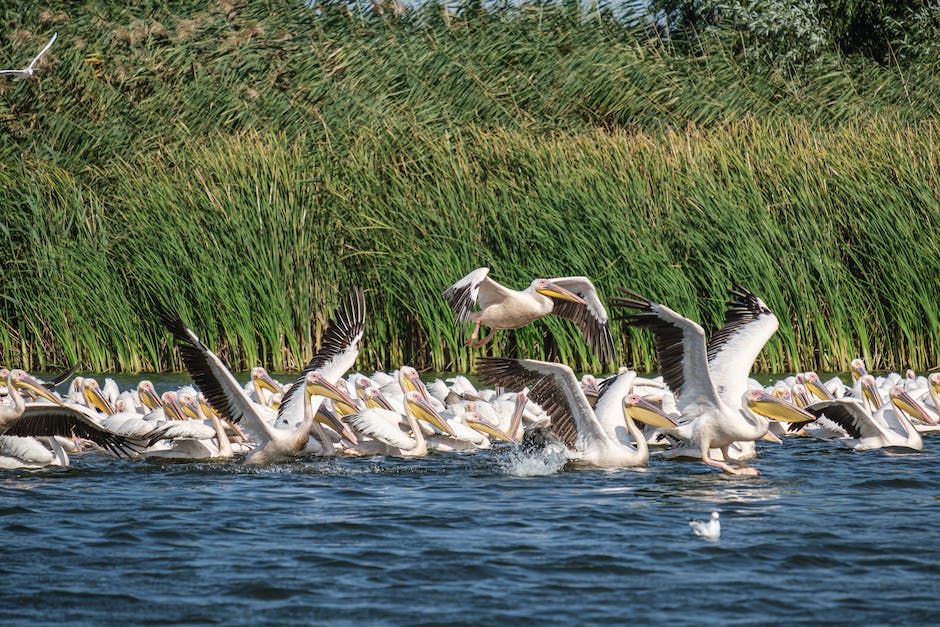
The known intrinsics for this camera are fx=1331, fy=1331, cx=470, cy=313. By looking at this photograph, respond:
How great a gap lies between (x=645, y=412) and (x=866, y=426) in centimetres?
151

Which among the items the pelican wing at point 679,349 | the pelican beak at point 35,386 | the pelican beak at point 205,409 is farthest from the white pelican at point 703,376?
the pelican beak at point 35,386

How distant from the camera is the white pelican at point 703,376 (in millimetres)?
7492

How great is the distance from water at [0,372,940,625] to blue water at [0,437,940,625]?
2 centimetres

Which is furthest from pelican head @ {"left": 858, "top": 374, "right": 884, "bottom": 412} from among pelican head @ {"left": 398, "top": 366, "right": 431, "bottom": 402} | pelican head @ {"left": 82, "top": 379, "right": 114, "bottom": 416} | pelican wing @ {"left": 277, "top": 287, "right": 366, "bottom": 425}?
pelican head @ {"left": 82, "top": 379, "right": 114, "bottom": 416}

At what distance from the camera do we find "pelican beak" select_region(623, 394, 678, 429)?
8297 millimetres

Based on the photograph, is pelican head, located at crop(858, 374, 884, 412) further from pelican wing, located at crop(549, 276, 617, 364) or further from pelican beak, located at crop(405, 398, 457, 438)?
pelican beak, located at crop(405, 398, 457, 438)

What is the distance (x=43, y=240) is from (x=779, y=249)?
7.01 metres

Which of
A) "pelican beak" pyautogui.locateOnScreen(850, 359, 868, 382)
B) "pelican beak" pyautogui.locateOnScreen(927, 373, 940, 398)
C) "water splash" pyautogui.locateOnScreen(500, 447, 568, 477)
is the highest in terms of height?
"pelican beak" pyautogui.locateOnScreen(850, 359, 868, 382)

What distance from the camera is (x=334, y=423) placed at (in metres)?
8.58

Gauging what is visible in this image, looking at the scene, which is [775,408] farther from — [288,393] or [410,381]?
[288,393]

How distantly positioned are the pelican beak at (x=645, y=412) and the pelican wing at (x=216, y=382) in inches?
89.6

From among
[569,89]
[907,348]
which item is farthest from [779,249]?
[569,89]

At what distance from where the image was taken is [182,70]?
1617 cm

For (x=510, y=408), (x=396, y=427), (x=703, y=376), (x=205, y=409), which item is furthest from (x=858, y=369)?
(x=205, y=409)
